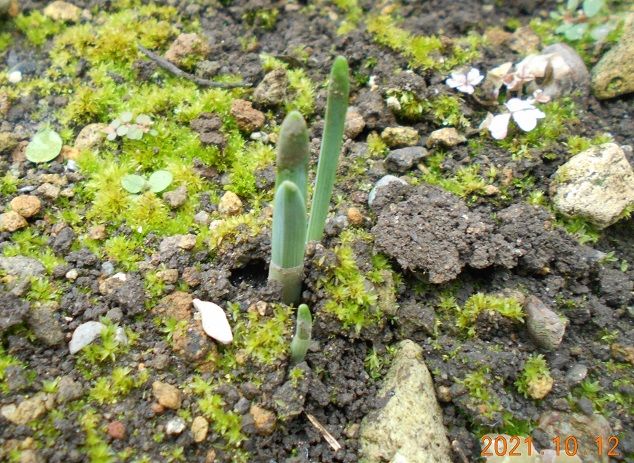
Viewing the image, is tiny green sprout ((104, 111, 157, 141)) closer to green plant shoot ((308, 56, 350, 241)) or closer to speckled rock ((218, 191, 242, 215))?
speckled rock ((218, 191, 242, 215))

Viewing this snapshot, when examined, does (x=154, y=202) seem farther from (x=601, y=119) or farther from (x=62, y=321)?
(x=601, y=119)

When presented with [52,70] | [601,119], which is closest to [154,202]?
[52,70]

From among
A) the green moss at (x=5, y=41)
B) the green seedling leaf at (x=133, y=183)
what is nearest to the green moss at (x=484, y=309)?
the green seedling leaf at (x=133, y=183)

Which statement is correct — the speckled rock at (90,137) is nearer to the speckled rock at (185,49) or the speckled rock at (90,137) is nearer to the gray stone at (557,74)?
the speckled rock at (185,49)

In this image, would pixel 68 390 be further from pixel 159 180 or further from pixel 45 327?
pixel 159 180

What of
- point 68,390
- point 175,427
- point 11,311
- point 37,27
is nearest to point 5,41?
point 37,27
